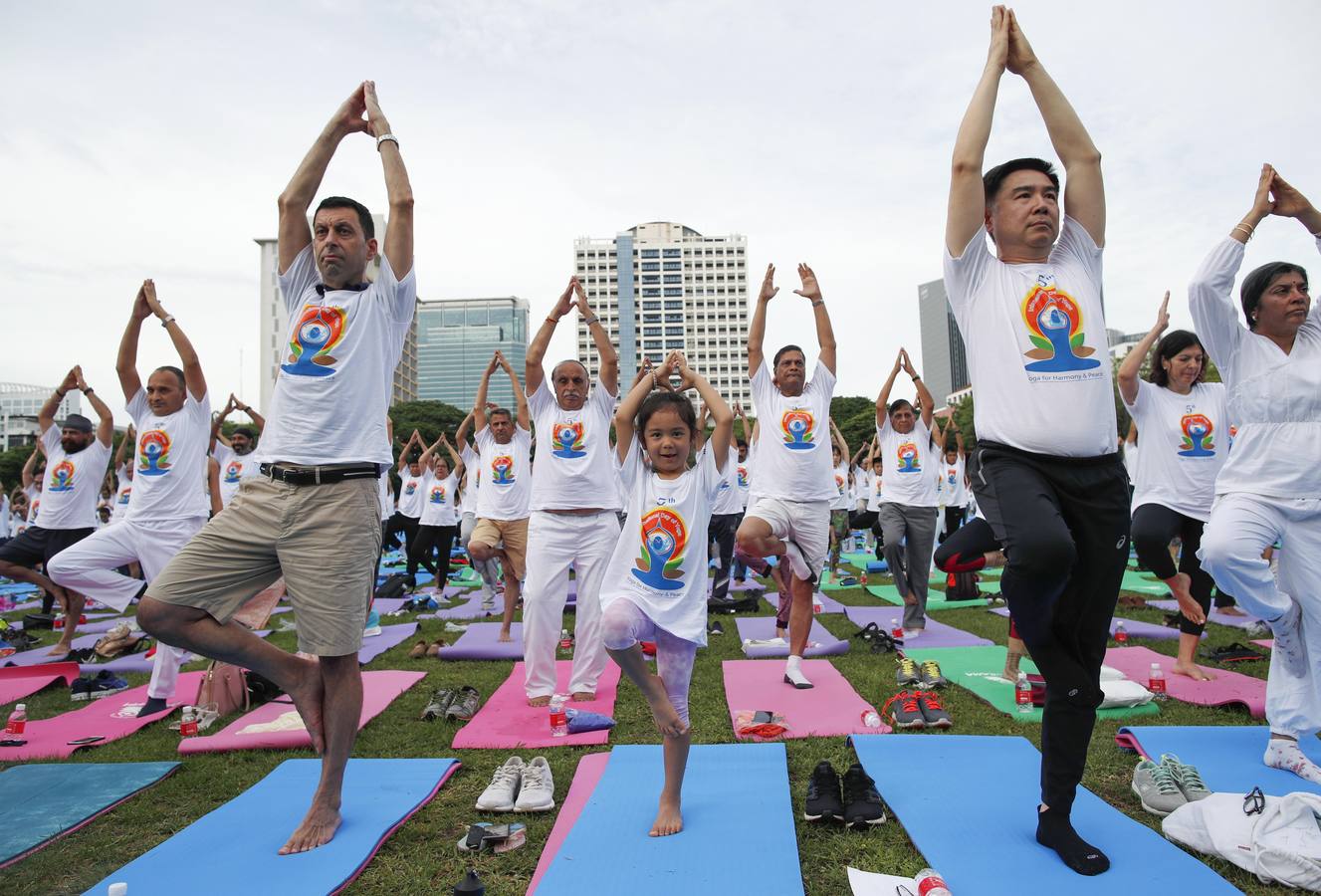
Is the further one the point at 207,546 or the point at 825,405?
the point at 825,405

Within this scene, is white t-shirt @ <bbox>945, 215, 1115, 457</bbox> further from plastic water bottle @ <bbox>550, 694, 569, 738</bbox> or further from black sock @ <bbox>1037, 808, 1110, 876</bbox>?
plastic water bottle @ <bbox>550, 694, 569, 738</bbox>

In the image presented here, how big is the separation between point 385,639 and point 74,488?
407 cm

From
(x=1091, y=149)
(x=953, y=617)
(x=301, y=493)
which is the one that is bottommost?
(x=953, y=617)

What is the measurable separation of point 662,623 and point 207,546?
2.13m

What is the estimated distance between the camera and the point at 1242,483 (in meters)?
4.20

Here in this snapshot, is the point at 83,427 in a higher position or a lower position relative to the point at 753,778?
higher

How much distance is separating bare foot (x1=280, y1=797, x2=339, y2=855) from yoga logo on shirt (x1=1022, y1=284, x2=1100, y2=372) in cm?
354

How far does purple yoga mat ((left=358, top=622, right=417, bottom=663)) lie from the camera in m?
7.87

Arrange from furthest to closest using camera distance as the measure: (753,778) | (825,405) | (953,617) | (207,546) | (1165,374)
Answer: (953,617), (825,405), (1165,374), (753,778), (207,546)

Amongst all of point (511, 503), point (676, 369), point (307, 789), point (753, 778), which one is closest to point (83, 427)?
point (511, 503)

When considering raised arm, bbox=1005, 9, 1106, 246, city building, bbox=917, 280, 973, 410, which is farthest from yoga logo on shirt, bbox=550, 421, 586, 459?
city building, bbox=917, 280, 973, 410

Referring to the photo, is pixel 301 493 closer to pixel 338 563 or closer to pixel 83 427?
pixel 338 563

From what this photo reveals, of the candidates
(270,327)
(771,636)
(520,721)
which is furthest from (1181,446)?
(270,327)

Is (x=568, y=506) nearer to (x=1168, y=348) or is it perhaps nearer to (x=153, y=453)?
(x=153, y=453)
